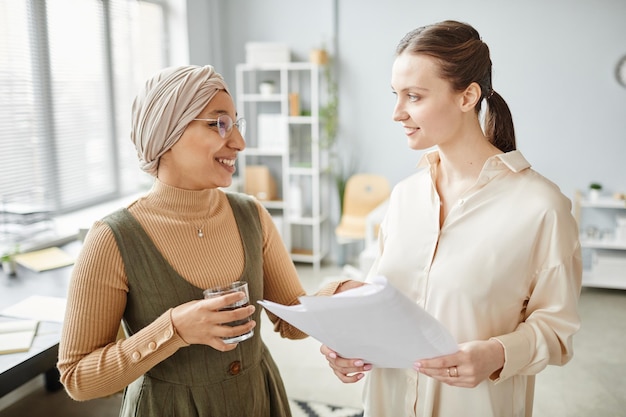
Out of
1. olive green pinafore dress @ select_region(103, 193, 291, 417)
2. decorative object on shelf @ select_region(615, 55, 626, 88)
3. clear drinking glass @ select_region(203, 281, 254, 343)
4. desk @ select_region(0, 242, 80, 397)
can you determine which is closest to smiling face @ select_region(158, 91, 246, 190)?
olive green pinafore dress @ select_region(103, 193, 291, 417)

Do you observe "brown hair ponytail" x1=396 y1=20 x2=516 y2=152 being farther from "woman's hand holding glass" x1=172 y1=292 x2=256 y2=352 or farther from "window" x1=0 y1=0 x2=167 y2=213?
"window" x1=0 y1=0 x2=167 y2=213

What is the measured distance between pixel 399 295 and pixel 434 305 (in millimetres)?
360

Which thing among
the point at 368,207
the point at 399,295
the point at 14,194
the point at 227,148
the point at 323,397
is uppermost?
the point at 227,148

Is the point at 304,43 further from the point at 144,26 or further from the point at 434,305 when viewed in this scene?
the point at 434,305

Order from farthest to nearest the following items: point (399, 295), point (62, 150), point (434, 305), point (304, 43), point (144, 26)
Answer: point (304, 43)
point (144, 26)
point (62, 150)
point (434, 305)
point (399, 295)

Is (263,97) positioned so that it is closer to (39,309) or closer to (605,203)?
(605,203)

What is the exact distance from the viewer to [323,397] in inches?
117

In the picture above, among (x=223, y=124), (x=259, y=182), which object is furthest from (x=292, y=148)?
(x=223, y=124)

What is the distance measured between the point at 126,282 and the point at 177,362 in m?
0.21

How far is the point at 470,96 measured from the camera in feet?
4.13

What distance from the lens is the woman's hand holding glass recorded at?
3.63 ft

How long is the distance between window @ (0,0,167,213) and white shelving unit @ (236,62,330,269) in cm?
92

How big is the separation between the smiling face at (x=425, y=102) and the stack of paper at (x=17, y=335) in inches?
55.8

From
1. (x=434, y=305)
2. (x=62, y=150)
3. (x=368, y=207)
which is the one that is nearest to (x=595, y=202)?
(x=368, y=207)
